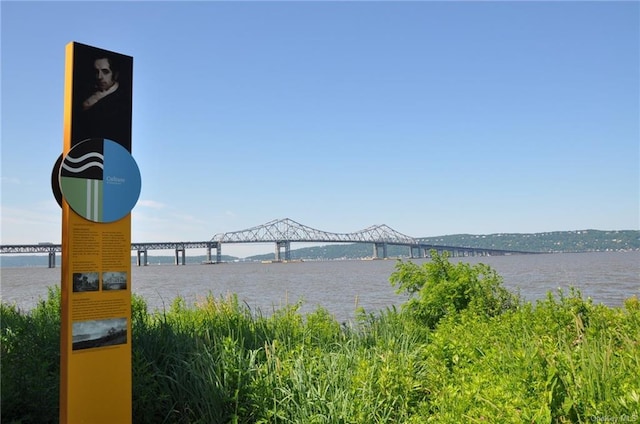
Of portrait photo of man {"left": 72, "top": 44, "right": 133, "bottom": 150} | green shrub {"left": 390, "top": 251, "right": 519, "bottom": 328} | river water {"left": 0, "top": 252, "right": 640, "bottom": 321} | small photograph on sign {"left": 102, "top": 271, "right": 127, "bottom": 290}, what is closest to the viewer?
small photograph on sign {"left": 102, "top": 271, "right": 127, "bottom": 290}

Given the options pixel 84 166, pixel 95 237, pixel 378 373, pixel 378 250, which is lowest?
pixel 378 373

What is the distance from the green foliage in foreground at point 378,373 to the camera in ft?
10.9

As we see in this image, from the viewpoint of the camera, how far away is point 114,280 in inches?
194

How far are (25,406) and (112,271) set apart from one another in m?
1.31

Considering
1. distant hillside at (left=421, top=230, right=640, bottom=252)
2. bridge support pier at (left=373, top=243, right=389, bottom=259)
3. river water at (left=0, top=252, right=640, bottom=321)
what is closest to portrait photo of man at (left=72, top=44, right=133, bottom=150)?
river water at (left=0, top=252, right=640, bottom=321)

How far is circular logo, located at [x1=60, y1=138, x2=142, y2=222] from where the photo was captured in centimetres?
476

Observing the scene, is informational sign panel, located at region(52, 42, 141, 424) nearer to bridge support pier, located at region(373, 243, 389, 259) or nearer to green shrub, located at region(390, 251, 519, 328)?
green shrub, located at region(390, 251, 519, 328)

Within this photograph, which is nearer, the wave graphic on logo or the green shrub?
the wave graphic on logo

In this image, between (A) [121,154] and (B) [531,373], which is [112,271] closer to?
(A) [121,154]

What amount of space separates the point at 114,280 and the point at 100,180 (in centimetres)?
89

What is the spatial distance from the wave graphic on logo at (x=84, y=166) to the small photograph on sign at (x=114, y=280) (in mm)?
859

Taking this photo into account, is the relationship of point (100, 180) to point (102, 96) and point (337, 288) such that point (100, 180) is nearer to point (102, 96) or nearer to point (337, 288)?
point (102, 96)

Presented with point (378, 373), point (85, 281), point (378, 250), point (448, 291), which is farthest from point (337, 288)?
point (378, 250)

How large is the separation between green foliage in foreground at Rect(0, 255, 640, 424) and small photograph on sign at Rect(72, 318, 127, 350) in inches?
20.4
